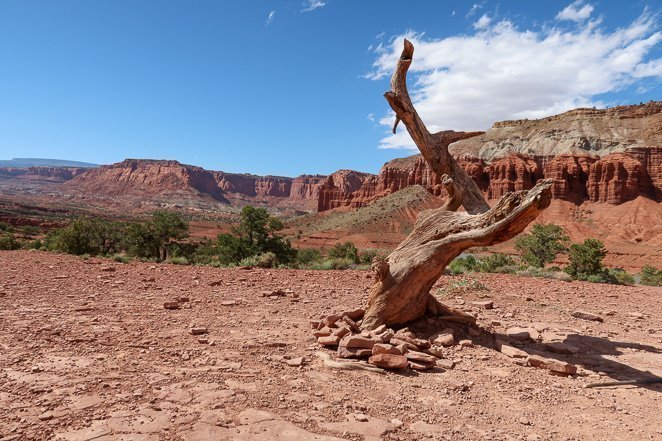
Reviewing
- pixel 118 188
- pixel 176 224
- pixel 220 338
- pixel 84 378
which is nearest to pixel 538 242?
pixel 176 224

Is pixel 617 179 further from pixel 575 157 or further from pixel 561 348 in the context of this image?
pixel 561 348

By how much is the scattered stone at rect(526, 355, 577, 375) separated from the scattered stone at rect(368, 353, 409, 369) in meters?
1.96

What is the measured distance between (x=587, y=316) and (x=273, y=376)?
753 centimetres

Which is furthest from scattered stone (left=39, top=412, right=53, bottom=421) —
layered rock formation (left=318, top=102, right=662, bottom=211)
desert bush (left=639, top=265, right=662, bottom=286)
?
layered rock formation (left=318, top=102, right=662, bottom=211)

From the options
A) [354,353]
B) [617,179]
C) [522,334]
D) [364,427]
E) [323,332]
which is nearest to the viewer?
[364,427]

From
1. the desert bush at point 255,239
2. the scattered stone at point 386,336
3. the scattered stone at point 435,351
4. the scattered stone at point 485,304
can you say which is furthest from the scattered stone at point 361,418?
the desert bush at point 255,239

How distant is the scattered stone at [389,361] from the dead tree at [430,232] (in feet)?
4.32

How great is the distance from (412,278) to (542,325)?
332 cm

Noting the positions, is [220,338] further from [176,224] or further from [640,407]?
[176,224]

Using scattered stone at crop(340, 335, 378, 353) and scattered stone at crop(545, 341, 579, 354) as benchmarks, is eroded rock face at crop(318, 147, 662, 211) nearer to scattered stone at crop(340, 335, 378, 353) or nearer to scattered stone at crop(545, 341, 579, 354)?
scattered stone at crop(545, 341, 579, 354)

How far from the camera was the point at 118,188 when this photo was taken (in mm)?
190500

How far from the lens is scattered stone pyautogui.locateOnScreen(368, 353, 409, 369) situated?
212 inches

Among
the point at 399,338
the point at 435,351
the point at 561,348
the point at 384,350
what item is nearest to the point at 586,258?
the point at 561,348

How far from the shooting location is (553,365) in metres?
5.70
